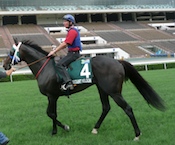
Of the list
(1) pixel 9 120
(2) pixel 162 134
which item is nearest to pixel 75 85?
(2) pixel 162 134

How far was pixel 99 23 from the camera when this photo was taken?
2074 inches

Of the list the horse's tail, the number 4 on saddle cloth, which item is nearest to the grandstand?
the horse's tail

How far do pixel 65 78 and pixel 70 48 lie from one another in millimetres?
598

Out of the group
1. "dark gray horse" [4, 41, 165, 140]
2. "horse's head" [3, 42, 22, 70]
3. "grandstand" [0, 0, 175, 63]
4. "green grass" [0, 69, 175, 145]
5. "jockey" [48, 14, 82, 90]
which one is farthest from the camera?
"grandstand" [0, 0, 175, 63]

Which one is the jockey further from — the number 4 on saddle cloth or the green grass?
the green grass

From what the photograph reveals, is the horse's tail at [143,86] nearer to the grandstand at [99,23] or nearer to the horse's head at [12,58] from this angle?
the horse's head at [12,58]

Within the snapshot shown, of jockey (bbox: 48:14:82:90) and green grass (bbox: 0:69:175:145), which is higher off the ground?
jockey (bbox: 48:14:82:90)

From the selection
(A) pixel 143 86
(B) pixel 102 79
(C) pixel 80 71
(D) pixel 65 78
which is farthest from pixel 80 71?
(A) pixel 143 86

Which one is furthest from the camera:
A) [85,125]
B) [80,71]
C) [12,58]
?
[85,125]

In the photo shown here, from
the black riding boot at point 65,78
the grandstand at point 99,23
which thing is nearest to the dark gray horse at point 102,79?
the black riding boot at point 65,78

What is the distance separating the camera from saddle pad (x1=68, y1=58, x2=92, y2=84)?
5113 mm

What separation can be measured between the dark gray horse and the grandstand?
2953 cm

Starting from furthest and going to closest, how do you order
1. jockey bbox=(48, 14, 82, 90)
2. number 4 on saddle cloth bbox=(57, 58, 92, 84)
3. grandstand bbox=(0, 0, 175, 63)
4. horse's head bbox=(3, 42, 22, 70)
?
grandstand bbox=(0, 0, 175, 63), horse's head bbox=(3, 42, 22, 70), number 4 on saddle cloth bbox=(57, 58, 92, 84), jockey bbox=(48, 14, 82, 90)

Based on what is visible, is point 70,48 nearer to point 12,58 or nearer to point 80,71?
point 80,71
